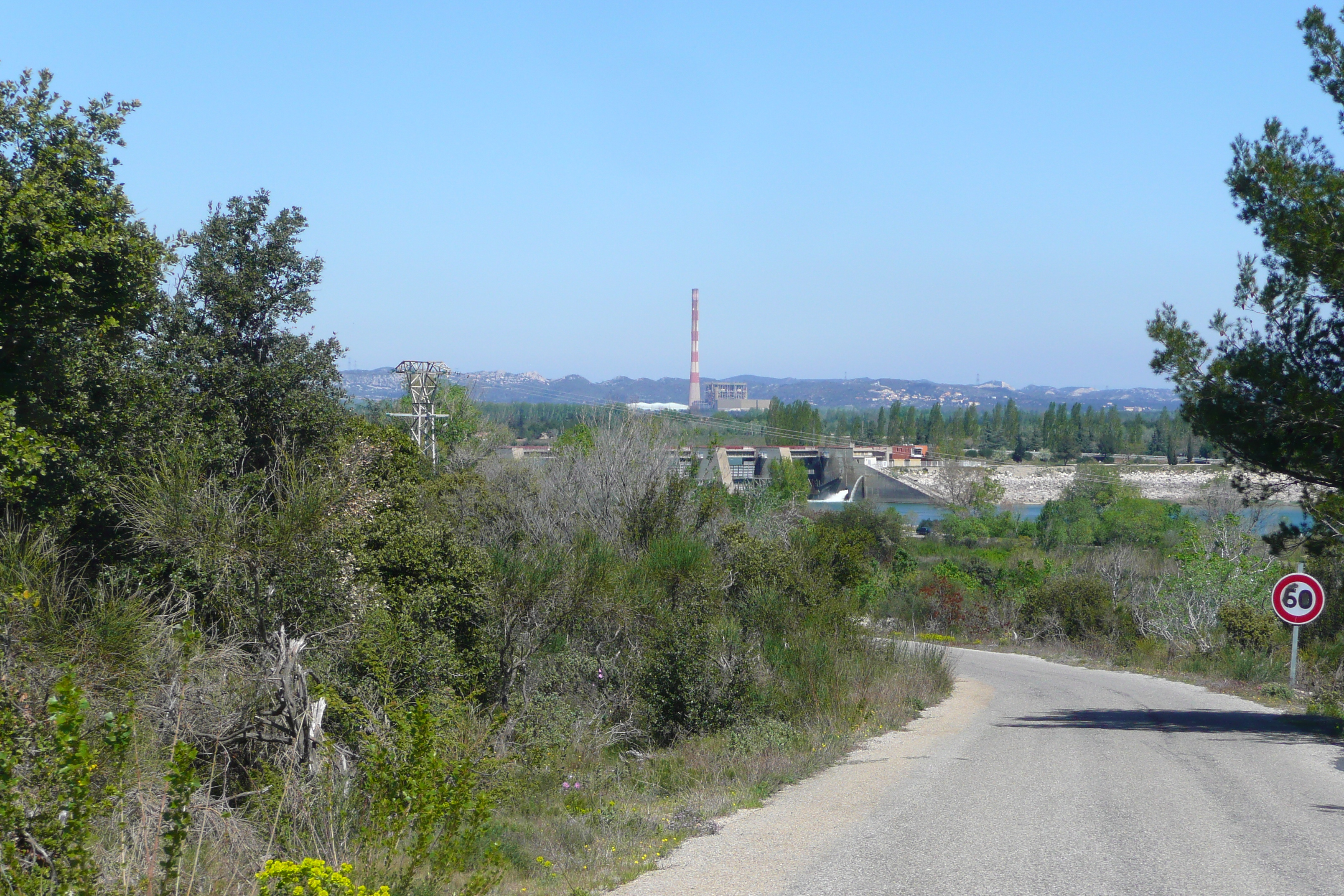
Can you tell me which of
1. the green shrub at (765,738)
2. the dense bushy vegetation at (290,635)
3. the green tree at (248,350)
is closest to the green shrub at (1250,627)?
the dense bushy vegetation at (290,635)

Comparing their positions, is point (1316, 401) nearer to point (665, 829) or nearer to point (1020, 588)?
point (665, 829)

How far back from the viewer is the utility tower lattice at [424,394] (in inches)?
1352

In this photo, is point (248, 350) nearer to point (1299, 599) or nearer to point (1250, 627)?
point (1299, 599)

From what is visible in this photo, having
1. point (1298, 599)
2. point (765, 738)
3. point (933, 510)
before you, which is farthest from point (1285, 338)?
point (933, 510)

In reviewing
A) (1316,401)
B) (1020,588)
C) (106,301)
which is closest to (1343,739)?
(1316,401)

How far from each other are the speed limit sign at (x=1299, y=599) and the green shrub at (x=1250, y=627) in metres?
9.34

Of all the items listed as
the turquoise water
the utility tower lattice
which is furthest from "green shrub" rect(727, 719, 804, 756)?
the turquoise water

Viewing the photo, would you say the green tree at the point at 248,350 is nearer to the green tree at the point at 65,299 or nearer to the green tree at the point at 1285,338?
the green tree at the point at 65,299

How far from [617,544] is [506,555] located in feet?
19.1

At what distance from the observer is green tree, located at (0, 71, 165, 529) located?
10031 millimetres

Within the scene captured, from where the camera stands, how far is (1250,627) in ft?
76.9

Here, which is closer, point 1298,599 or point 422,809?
point 422,809

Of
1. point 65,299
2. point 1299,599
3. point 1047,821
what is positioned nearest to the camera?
point 1047,821

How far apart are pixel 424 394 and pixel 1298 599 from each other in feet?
94.9
